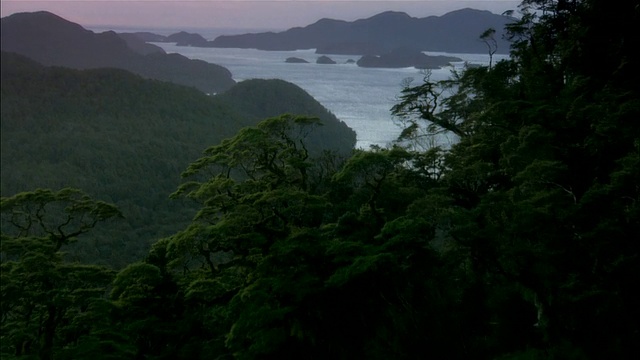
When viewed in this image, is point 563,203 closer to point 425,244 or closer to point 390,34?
point 425,244

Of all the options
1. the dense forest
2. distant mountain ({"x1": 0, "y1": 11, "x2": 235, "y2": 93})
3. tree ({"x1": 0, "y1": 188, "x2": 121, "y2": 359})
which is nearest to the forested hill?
distant mountain ({"x1": 0, "y1": 11, "x2": 235, "y2": 93})

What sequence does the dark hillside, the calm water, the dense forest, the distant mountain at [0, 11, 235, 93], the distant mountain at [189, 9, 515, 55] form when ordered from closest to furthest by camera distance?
the dense forest < the calm water < the distant mountain at [189, 9, 515, 55] < the dark hillside < the distant mountain at [0, 11, 235, 93]

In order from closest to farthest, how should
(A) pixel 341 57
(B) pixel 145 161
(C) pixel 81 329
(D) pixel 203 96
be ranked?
(C) pixel 81 329
(B) pixel 145 161
(D) pixel 203 96
(A) pixel 341 57

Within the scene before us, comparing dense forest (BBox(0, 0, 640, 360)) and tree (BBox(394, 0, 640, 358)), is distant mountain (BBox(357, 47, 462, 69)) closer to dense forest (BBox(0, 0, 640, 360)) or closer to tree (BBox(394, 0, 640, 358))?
dense forest (BBox(0, 0, 640, 360))

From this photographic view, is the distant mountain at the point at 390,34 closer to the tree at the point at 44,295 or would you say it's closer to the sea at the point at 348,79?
the sea at the point at 348,79

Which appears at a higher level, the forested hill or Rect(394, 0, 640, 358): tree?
Rect(394, 0, 640, 358): tree

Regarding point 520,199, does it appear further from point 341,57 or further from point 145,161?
point 341,57

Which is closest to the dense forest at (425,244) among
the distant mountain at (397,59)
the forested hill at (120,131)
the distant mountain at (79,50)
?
the forested hill at (120,131)

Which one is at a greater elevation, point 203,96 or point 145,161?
point 203,96

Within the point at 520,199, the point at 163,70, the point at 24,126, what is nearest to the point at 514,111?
the point at 520,199

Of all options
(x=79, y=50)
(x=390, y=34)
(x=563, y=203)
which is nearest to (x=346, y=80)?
(x=390, y=34)
